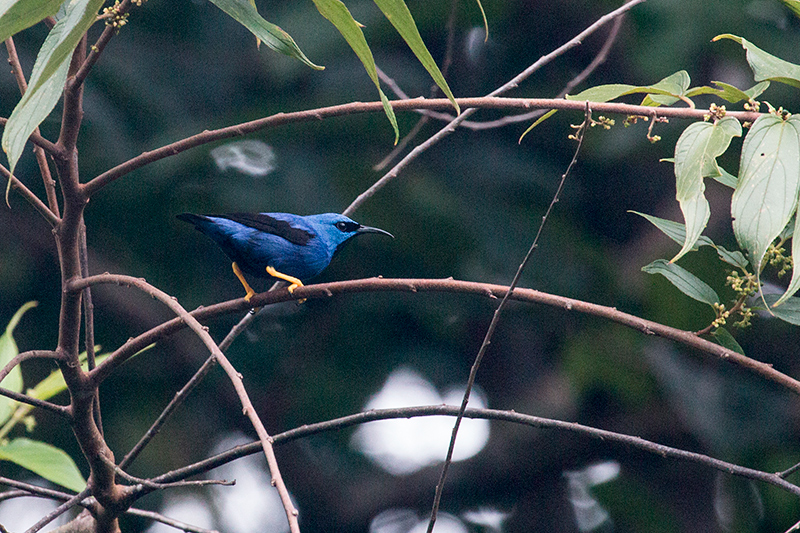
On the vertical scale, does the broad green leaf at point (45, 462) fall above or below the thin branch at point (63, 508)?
above

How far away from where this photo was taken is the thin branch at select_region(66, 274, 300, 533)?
1.07 m

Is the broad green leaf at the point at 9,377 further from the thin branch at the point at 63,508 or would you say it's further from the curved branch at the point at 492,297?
the curved branch at the point at 492,297

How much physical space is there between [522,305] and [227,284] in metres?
2.16

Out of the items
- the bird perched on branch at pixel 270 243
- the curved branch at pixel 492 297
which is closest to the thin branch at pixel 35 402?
the curved branch at pixel 492 297

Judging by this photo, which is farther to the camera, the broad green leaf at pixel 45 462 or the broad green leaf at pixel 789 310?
the broad green leaf at pixel 45 462

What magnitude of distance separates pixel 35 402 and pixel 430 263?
3572 millimetres

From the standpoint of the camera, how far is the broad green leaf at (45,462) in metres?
2.24

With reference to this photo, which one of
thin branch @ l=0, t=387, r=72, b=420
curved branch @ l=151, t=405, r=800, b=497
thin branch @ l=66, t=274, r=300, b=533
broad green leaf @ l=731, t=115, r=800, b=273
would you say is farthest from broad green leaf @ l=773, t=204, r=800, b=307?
thin branch @ l=0, t=387, r=72, b=420

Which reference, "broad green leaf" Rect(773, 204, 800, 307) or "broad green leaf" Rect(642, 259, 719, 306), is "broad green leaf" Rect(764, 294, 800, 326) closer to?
"broad green leaf" Rect(642, 259, 719, 306)

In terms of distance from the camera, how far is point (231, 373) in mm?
1309

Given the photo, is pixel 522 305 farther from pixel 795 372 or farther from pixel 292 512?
pixel 292 512

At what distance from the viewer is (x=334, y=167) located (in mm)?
5238

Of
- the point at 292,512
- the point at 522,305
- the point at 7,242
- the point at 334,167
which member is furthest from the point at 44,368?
the point at 292,512

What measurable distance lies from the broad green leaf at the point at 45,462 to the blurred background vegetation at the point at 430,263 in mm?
2227
